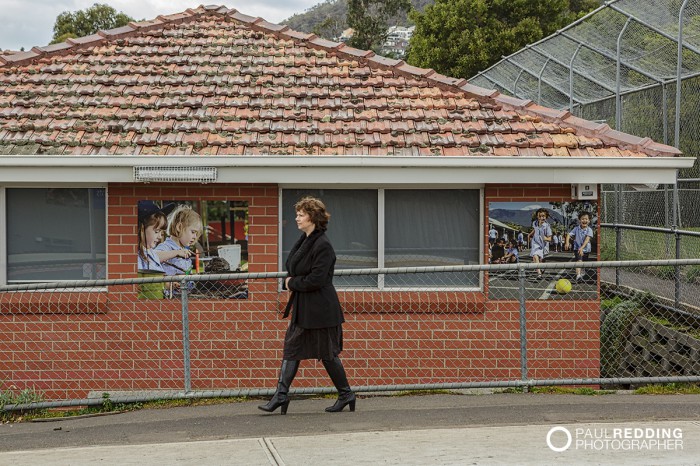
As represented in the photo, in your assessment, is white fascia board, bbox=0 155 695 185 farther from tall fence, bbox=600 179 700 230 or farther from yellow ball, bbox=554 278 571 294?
tall fence, bbox=600 179 700 230

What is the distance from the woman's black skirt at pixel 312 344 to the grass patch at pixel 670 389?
9.54 feet

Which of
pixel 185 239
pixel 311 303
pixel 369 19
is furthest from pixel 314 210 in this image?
pixel 369 19

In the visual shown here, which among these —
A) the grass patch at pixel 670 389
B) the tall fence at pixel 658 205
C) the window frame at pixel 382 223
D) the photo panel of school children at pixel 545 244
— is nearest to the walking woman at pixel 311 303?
the window frame at pixel 382 223

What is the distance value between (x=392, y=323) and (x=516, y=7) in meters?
28.9

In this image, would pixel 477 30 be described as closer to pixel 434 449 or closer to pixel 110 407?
pixel 110 407

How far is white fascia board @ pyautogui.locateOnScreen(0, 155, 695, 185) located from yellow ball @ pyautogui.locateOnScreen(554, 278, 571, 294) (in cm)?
110

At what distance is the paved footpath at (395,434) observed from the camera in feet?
19.1

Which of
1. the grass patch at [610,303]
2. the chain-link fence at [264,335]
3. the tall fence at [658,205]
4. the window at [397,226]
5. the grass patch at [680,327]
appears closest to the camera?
the chain-link fence at [264,335]

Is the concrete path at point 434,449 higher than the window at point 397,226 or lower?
lower

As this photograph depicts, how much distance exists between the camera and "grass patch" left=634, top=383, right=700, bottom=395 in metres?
7.84

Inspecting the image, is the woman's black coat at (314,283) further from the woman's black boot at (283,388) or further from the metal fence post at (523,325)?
the metal fence post at (523,325)

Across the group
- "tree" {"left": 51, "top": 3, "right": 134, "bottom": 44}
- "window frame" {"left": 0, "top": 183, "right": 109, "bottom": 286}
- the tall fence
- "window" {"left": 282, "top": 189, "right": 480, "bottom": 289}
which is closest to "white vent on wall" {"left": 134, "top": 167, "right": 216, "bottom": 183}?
"window frame" {"left": 0, "top": 183, "right": 109, "bottom": 286}

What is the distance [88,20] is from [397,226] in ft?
158

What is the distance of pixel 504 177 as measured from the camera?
29.6ft
